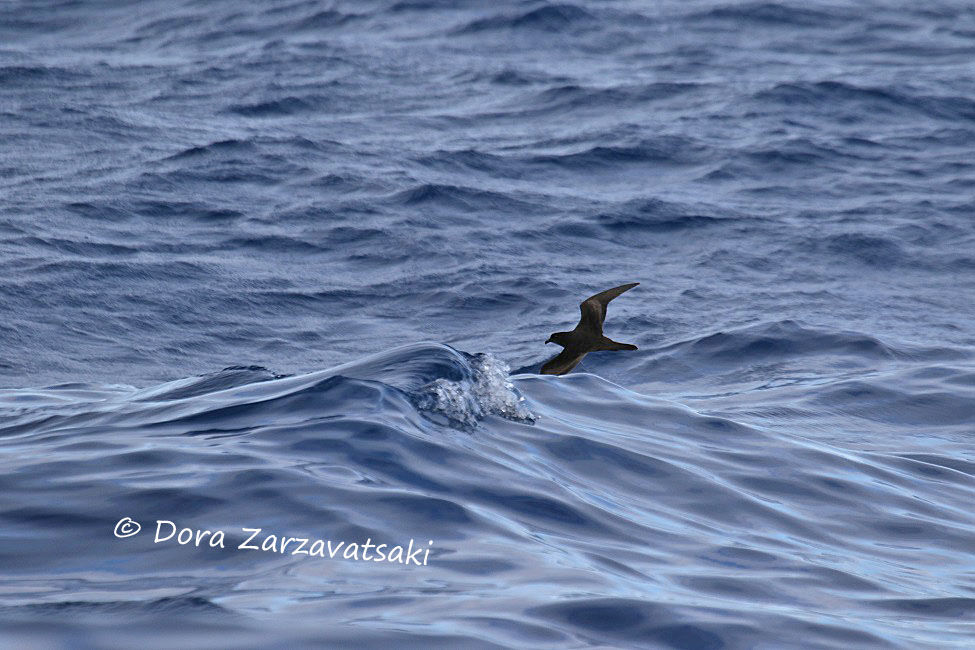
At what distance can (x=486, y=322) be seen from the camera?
14406 mm

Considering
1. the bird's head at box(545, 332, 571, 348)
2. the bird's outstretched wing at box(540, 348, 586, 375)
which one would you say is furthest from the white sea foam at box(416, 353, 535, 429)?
the bird's head at box(545, 332, 571, 348)

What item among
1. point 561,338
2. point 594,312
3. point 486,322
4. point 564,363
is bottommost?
point 486,322

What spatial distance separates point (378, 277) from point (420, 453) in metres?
8.68

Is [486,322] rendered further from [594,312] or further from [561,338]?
[594,312]

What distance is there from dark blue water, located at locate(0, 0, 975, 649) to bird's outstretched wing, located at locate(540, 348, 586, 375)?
12.2 inches

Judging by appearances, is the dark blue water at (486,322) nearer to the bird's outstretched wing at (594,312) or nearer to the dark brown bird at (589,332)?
the dark brown bird at (589,332)

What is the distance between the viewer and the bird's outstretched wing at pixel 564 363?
884 cm

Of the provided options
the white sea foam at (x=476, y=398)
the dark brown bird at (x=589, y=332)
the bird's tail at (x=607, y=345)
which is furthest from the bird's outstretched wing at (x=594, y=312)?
the white sea foam at (x=476, y=398)

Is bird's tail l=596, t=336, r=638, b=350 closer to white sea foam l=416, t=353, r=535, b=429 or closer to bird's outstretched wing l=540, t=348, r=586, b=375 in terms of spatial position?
bird's outstretched wing l=540, t=348, r=586, b=375

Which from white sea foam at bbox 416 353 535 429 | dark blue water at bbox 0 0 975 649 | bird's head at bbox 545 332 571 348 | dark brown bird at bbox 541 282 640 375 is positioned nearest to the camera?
dark blue water at bbox 0 0 975 649

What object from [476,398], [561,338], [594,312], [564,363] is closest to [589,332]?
[594,312]

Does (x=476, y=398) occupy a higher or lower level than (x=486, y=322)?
higher

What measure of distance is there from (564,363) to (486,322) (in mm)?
5447

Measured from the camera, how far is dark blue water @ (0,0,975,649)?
544 cm
